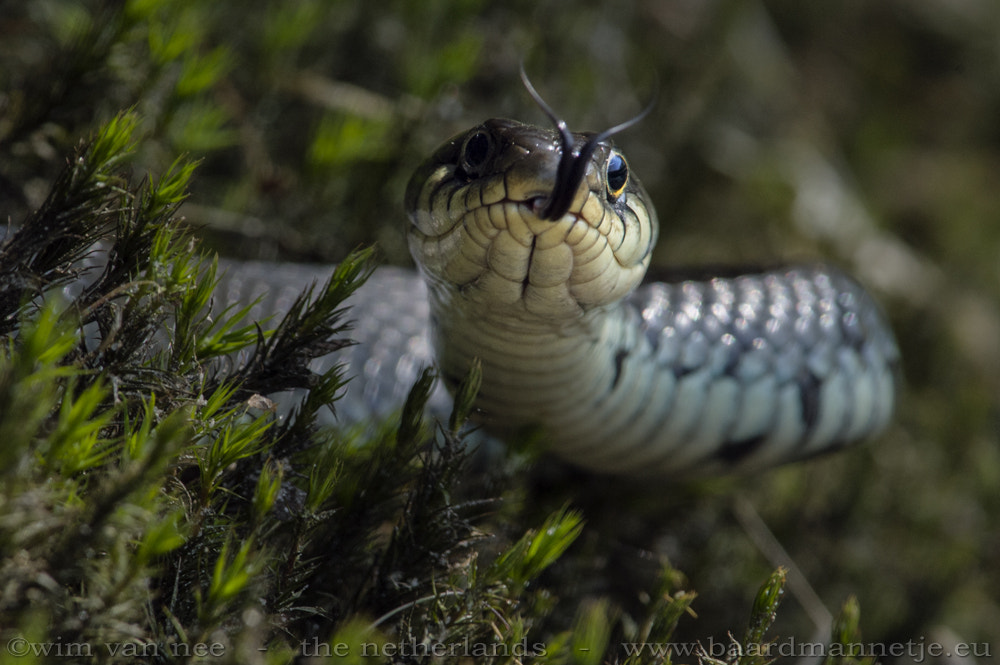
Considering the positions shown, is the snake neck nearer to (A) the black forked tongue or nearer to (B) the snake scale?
(B) the snake scale

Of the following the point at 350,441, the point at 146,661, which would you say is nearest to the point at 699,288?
the point at 350,441

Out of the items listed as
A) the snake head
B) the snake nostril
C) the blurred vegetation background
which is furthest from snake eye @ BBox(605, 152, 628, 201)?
the blurred vegetation background

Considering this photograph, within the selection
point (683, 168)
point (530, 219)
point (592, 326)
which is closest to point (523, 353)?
point (592, 326)

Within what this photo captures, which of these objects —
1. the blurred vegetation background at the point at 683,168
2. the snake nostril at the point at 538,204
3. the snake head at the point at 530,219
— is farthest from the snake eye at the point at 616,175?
the blurred vegetation background at the point at 683,168

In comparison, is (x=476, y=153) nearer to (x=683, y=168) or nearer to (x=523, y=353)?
(x=523, y=353)

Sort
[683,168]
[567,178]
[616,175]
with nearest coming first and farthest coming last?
[567,178] < [616,175] < [683,168]

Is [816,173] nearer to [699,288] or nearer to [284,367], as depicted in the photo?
[699,288]

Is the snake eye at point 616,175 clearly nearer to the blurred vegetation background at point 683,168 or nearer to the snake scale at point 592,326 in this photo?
the snake scale at point 592,326
